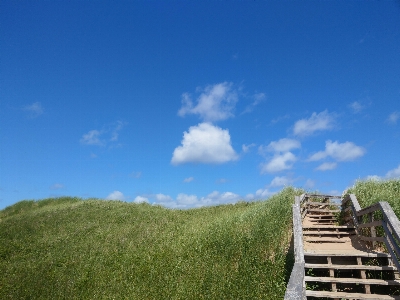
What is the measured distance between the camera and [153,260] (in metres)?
13.8

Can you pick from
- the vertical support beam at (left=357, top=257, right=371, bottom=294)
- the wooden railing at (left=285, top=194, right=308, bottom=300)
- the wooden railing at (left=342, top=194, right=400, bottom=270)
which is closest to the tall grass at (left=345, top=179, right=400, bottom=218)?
the wooden railing at (left=342, top=194, right=400, bottom=270)

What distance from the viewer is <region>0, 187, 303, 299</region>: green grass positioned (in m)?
10.8

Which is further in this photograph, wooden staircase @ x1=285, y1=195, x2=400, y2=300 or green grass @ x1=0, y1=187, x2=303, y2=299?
green grass @ x1=0, y1=187, x2=303, y2=299

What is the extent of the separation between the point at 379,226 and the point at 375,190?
5.26 meters

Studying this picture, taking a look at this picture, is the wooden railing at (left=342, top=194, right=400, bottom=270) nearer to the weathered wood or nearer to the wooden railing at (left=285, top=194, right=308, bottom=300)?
the wooden railing at (left=285, top=194, right=308, bottom=300)

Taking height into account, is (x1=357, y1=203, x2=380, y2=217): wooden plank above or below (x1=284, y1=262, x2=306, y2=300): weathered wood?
above

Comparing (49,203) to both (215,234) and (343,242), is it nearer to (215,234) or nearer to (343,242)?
(215,234)

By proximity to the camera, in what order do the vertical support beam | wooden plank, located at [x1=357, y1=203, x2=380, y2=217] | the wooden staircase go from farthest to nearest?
wooden plank, located at [x1=357, y1=203, x2=380, y2=217] < the vertical support beam < the wooden staircase

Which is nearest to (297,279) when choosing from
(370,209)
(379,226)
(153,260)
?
(370,209)

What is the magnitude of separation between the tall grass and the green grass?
12.4ft

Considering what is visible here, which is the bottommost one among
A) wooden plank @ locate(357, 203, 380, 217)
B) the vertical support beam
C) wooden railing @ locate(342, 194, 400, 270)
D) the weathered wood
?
the vertical support beam

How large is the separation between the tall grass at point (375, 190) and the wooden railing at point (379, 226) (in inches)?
35.9

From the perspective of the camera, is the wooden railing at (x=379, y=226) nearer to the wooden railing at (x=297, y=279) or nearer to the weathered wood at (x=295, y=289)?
the wooden railing at (x=297, y=279)

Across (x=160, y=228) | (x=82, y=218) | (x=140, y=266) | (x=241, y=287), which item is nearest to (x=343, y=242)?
(x=241, y=287)
